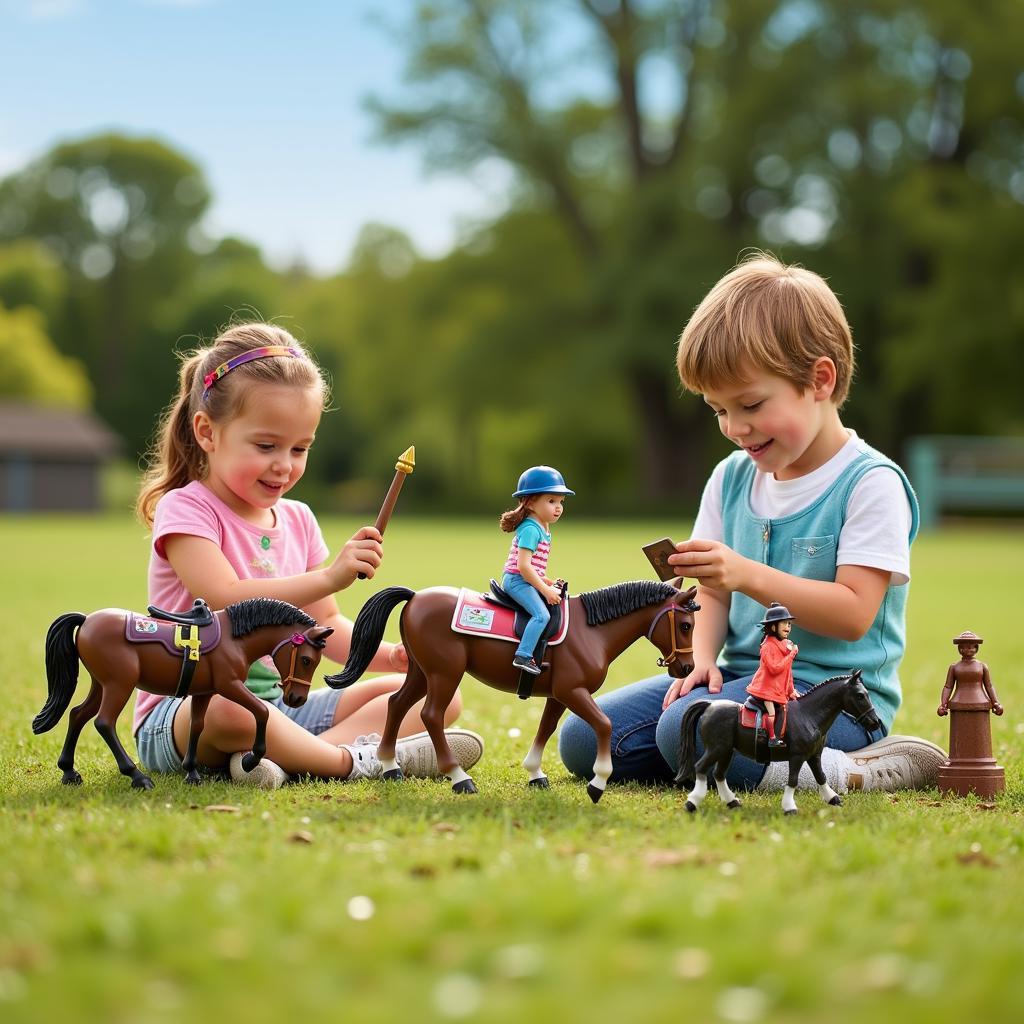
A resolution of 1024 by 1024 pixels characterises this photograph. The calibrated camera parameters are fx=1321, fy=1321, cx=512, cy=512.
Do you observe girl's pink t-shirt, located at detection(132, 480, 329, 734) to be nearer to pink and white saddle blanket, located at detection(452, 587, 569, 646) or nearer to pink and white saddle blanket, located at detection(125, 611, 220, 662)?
pink and white saddle blanket, located at detection(125, 611, 220, 662)

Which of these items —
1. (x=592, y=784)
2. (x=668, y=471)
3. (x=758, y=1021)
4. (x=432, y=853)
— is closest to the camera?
(x=758, y=1021)

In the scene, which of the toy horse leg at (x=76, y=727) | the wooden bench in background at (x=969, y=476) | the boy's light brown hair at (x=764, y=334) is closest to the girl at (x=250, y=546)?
the toy horse leg at (x=76, y=727)

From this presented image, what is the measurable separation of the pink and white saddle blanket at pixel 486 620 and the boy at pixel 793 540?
0.55 metres

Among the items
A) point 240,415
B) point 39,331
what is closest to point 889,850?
point 240,415

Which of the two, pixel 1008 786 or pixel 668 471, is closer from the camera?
pixel 1008 786

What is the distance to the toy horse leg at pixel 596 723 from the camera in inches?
189

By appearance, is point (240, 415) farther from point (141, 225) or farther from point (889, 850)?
point (141, 225)

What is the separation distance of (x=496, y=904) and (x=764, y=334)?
2700 mm

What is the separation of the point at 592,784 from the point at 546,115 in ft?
156

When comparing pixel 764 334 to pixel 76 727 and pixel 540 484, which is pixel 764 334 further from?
pixel 76 727

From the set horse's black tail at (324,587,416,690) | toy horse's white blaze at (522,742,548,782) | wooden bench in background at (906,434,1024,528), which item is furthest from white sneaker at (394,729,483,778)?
wooden bench in background at (906,434,1024,528)

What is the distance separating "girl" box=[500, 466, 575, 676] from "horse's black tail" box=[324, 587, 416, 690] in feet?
1.42

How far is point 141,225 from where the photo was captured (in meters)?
81.7

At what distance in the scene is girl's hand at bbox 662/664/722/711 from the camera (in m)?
5.44
